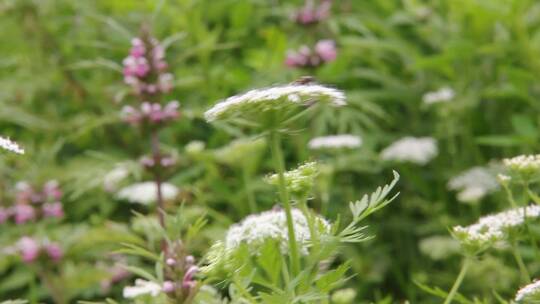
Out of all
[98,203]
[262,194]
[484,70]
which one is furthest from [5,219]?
[484,70]

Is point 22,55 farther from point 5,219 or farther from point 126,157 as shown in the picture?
point 5,219

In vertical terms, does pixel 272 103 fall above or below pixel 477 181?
above

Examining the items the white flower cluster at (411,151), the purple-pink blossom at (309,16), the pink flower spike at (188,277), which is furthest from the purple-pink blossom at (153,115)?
the white flower cluster at (411,151)

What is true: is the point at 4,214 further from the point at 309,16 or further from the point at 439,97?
the point at 439,97

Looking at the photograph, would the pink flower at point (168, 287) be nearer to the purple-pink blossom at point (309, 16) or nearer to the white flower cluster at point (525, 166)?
the white flower cluster at point (525, 166)

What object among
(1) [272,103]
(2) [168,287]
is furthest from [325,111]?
(1) [272,103]
